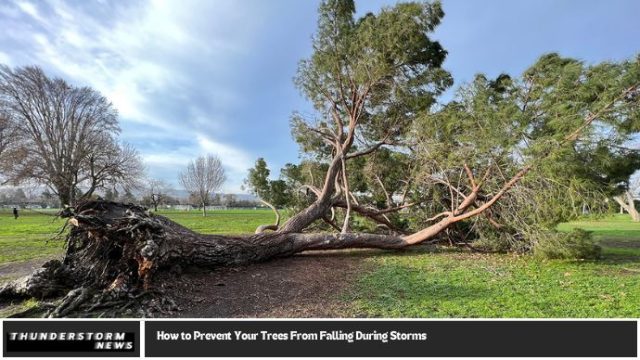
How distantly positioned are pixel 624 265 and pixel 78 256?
1086 cm

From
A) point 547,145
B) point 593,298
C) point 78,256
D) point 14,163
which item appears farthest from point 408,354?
point 14,163

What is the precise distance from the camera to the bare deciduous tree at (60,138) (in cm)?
1752

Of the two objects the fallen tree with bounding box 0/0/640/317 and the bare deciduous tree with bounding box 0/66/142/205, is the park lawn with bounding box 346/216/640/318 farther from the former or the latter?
the bare deciduous tree with bounding box 0/66/142/205

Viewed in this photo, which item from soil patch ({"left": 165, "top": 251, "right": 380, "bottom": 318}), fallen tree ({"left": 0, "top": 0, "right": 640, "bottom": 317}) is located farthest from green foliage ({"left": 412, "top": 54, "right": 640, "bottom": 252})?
soil patch ({"left": 165, "top": 251, "right": 380, "bottom": 318})

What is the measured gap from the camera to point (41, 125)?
723 inches

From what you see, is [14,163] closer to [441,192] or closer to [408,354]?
[441,192]

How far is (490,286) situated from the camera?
5.33 metres

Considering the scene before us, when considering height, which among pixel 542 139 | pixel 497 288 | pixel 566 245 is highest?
pixel 542 139

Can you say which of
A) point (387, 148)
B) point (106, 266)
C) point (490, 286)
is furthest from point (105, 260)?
point (387, 148)

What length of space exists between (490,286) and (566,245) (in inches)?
131

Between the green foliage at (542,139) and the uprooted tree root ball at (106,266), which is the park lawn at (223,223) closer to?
the uprooted tree root ball at (106,266)

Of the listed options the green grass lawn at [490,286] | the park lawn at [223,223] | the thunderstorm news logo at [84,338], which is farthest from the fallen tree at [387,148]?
the park lawn at [223,223]

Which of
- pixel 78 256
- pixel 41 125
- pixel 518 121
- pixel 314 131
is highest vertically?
pixel 41 125

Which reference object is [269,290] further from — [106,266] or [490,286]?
[490,286]
